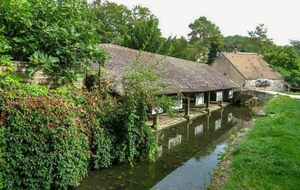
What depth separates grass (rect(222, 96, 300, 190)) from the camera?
8.02m

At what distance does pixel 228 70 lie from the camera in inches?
1722

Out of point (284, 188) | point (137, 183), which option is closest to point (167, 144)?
point (137, 183)

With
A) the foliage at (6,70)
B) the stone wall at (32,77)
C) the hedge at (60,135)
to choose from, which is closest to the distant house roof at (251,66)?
the hedge at (60,135)

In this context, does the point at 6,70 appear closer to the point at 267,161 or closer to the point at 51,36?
the point at 51,36

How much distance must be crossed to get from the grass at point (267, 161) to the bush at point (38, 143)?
413 centimetres

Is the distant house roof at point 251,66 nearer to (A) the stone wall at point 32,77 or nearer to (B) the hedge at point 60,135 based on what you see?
(B) the hedge at point 60,135

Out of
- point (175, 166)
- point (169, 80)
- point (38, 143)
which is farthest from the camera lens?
point (169, 80)

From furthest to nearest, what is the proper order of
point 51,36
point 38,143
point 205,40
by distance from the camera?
point 205,40 → point 51,36 → point 38,143

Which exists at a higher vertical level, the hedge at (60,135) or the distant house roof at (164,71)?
the distant house roof at (164,71)

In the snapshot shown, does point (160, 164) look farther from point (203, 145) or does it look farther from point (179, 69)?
point (179, 69)

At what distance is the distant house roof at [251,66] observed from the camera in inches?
1699

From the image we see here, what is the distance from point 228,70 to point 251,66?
3.63m

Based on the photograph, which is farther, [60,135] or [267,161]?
[267,161]

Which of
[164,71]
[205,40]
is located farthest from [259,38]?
[164,71]
